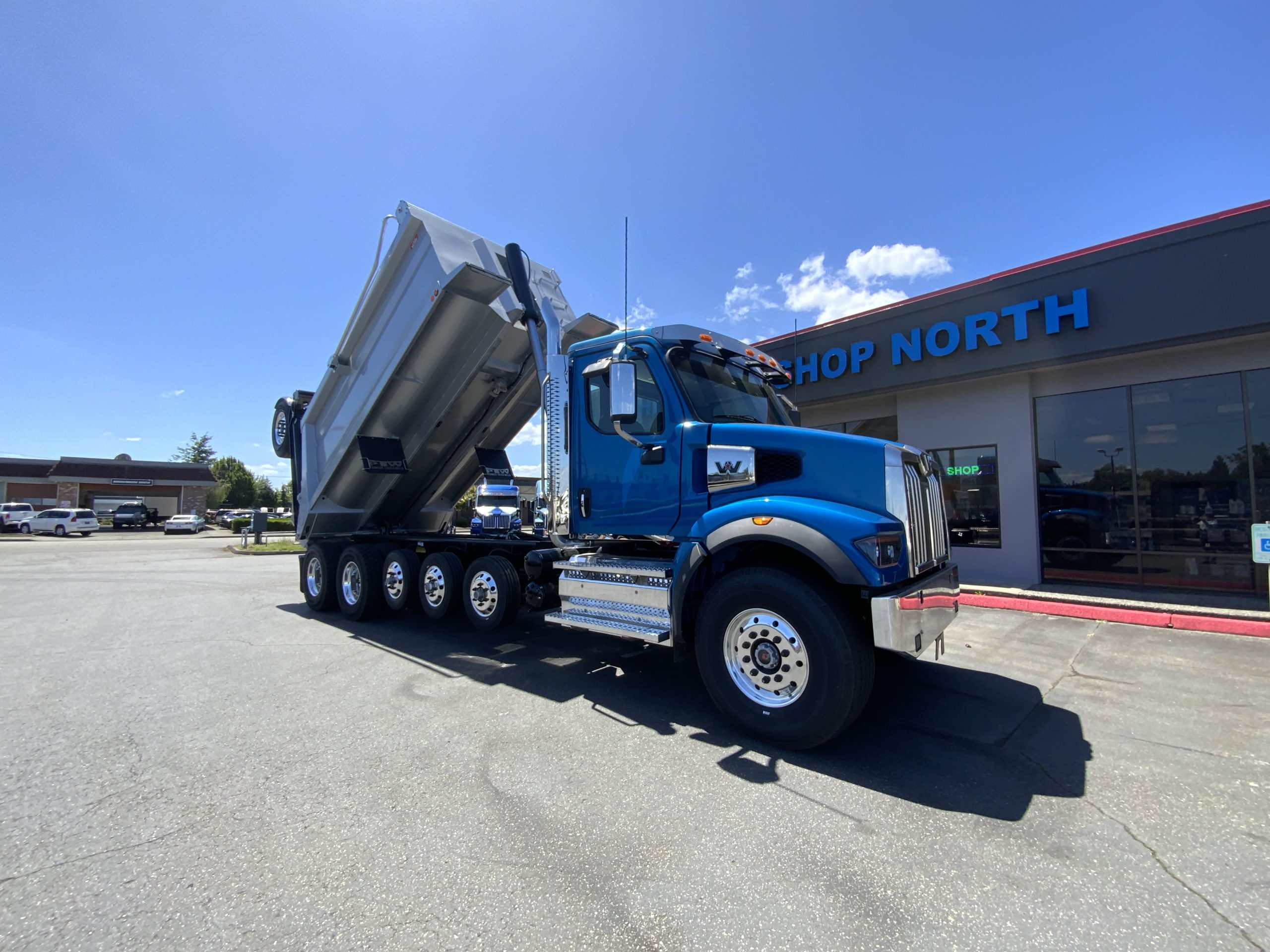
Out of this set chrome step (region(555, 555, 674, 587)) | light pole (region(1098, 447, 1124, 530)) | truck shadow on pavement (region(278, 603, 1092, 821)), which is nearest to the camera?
truck shadow on pavement (region(278, 603, 1092, 821))

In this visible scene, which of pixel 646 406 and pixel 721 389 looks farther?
pixel 721 389

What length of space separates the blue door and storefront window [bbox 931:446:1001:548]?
24.3ft

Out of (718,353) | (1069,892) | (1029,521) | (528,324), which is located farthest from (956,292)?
(1069,892)

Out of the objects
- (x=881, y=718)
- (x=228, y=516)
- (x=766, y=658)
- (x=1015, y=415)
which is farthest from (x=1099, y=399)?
(x=228, y=516)

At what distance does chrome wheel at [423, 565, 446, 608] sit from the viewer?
6637 mm

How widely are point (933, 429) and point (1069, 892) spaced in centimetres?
970

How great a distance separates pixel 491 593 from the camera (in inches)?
242

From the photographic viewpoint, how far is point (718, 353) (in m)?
4.95

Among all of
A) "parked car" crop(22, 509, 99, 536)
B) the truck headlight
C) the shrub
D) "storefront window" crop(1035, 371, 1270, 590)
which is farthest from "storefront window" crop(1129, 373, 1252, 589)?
"parked car" crop(22, 509, 99, 536)

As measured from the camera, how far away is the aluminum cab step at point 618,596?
4242mm

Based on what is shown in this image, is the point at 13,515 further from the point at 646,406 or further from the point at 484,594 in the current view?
the point at 646,406

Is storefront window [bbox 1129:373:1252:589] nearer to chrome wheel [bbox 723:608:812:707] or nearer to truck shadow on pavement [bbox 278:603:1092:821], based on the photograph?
truck shadow on pavement [bbox 278:603:1092:821]

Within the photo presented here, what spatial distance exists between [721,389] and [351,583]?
5.71 m

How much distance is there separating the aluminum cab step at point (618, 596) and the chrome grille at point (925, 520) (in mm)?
1658
